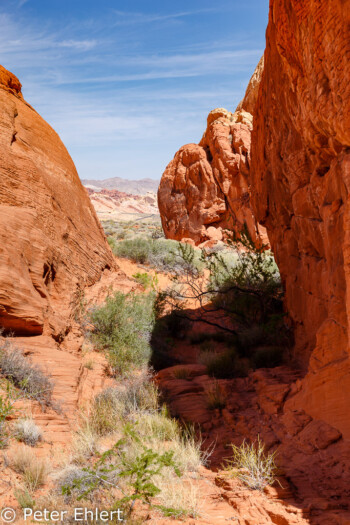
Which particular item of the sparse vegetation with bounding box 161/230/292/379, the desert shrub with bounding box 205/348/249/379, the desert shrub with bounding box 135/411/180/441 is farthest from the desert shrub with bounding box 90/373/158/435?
the sparse vegetation with bounding box 161/230/292/379

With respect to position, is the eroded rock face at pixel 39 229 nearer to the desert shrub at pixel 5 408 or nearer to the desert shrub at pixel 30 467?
the desert shrub at pixel 5 408

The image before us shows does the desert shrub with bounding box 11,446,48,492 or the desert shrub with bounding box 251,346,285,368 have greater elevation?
the desert shrub with bounding box 251,346,285,368

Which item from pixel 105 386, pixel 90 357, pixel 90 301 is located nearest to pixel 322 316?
pixel 105 386

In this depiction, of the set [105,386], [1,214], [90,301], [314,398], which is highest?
[1,214]

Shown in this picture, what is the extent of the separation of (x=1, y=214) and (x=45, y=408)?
2.90 meters

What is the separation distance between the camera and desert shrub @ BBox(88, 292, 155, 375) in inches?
257

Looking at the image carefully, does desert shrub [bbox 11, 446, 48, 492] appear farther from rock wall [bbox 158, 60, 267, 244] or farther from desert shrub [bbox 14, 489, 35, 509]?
rock wall [bbox 158, 60, 267, 244]

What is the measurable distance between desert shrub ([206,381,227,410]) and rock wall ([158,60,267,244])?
17.0 m

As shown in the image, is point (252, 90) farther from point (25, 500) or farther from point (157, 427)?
point (25, 500)

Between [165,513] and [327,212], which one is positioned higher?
[327,212]

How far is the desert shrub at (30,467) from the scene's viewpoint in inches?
120

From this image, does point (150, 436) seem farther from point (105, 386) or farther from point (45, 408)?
point (105, 386)

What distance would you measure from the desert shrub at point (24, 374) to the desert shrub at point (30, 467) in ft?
2.73

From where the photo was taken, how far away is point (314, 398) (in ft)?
13.6
